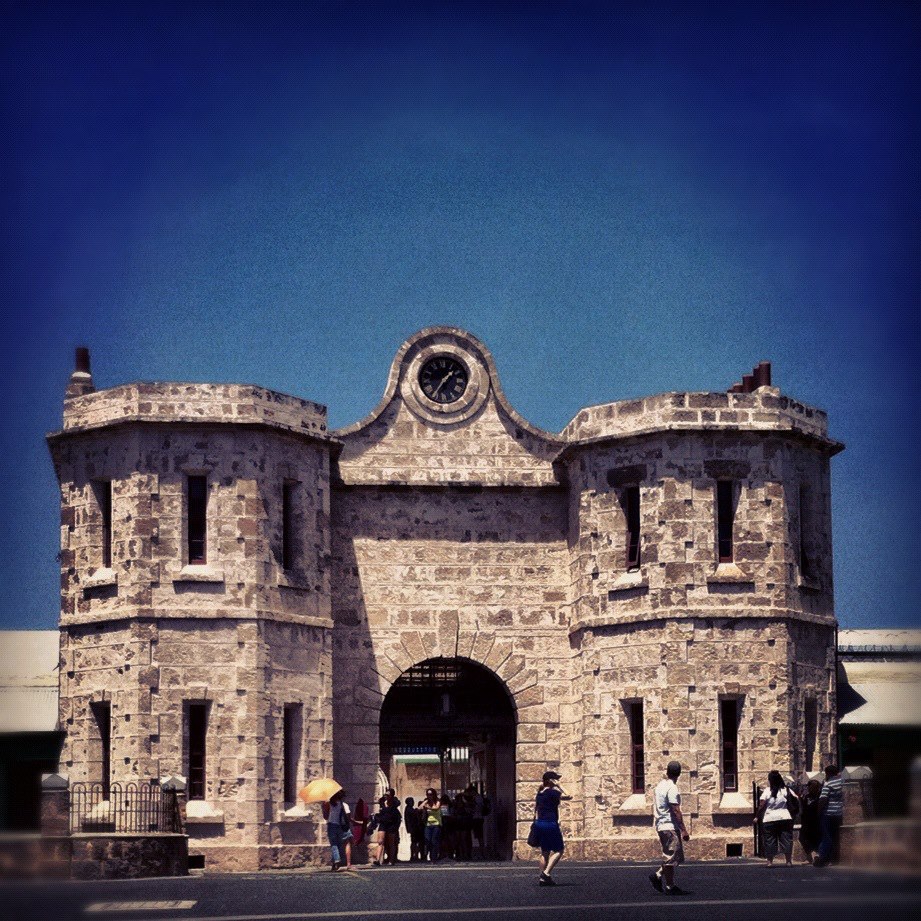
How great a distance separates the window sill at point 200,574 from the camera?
35500 millimetres

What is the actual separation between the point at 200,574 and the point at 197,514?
1.32 meters

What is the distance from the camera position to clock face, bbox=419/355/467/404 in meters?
39.6

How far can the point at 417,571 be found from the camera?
128 ft

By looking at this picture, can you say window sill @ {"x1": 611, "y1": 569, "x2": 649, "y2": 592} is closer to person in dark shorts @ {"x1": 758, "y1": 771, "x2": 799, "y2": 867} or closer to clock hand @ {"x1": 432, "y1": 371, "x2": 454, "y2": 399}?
clock hand @ {"x1": 432, "y1": 371, "x2": 454, "y2": 399}

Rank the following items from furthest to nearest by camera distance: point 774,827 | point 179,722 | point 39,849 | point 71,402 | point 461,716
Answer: point 461,716, point 71,402, point 179,722, point 774,827, point 39,849

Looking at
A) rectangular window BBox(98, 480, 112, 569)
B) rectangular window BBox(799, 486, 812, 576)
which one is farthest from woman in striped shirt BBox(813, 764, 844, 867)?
rectangular window BBox(98, 480, 112, 569)

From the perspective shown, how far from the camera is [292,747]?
1423 inches

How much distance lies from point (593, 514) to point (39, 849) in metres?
29.2

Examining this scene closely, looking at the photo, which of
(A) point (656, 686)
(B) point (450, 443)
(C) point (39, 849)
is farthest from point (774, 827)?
(C) point (39, 849)

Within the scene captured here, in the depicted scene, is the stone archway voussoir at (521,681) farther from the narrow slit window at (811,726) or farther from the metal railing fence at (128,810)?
the metal railing fence at (128,810)

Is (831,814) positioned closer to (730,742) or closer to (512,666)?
(730,742)

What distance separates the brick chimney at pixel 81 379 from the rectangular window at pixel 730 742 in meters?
14.4

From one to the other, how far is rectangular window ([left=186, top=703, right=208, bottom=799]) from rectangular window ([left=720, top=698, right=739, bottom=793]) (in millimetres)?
10005

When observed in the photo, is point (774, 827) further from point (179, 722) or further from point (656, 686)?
point (179, 722)
